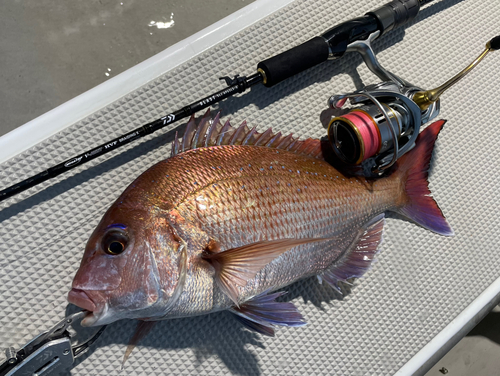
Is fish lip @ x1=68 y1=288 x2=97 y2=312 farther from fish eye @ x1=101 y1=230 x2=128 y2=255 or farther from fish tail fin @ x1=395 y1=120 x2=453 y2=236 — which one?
fish tail fin @ x1=395 y1=120 x2=453 y2=236

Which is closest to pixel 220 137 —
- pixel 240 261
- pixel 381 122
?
pixel 240 261

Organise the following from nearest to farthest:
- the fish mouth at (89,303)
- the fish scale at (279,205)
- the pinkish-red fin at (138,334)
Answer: the fish mouth at (89,303)
the fish scale at (279,205)
the pinkish-red fin at (138,334)

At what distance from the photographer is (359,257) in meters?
1.46

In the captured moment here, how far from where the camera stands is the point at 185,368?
1402 mm

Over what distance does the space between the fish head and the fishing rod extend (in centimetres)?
28

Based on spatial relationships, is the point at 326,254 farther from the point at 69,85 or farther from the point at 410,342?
the point at 69,85

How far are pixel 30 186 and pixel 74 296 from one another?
0.40m

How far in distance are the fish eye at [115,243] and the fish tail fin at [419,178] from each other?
3.17 ft

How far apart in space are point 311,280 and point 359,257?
210mm

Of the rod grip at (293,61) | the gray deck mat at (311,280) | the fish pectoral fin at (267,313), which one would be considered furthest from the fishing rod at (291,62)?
the fish pectoral fin at (267,313)

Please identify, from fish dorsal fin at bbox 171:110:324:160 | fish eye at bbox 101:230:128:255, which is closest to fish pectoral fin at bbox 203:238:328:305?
fish eye at bbox 101:230:128:255

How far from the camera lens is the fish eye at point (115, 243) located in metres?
1.07

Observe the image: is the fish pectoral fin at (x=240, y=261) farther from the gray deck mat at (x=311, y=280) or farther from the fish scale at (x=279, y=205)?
the gray deck mat at (x=311, y=280)

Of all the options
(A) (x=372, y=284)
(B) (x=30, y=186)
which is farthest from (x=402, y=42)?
(B) (x=30, y=186)
